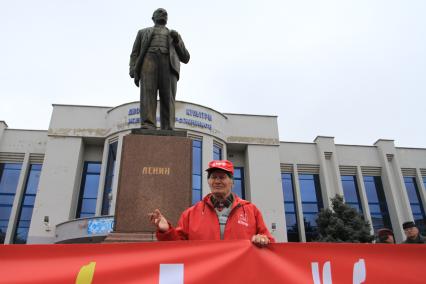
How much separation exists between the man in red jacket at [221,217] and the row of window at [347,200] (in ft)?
93.8

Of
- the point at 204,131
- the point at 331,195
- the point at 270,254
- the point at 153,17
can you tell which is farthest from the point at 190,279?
the point at 331,195

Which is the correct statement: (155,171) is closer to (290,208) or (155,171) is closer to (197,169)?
(197,169)

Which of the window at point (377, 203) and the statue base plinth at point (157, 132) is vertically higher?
the window at point (377, 203)

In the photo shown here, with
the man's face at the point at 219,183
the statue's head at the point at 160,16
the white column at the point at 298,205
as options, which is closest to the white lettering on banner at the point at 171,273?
the man's face at the point at 219,183

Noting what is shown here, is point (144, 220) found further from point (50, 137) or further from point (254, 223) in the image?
point (50, 137)

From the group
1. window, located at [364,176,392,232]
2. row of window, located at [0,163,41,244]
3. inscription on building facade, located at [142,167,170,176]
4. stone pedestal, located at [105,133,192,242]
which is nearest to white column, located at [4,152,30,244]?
row of window, located at [0,163,41,244]

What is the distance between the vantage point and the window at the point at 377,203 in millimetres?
32606

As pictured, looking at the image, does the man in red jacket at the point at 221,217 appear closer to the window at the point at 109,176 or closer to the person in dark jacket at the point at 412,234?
the person in dark jacket at the point at 412,234

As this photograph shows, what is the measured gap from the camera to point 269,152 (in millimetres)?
30531

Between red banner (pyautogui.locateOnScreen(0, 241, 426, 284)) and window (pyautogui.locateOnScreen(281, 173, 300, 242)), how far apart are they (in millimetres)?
28396

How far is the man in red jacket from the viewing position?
125 inches

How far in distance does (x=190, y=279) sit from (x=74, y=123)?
93.8 feet

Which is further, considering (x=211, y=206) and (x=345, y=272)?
(x=211, y=206)

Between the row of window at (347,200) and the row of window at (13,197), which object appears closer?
the row of window at (13,197)
